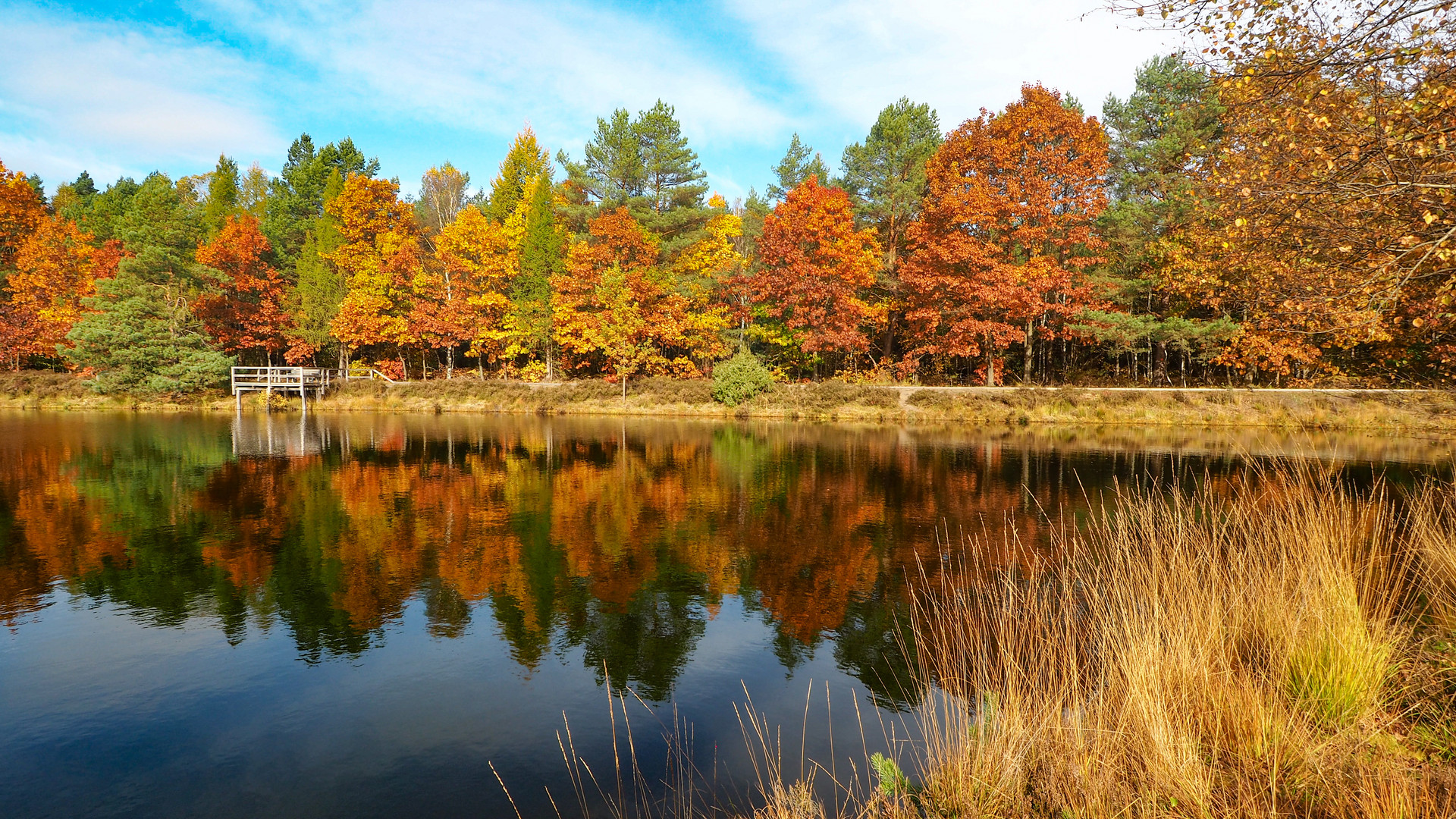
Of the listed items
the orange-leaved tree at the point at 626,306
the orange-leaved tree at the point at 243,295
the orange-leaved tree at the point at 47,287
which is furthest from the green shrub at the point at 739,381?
the orange-leaved tree at the point at 47,287

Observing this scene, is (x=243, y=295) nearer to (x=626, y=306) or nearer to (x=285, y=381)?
(x=285, y=381)

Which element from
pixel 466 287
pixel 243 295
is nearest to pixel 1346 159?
pixel 466 287

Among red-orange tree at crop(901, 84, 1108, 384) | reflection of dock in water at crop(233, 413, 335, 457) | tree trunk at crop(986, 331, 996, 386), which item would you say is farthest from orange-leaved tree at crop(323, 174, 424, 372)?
tree trunk at crop(986, 331, 996, 386)

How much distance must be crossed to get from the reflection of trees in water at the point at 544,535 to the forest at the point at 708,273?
14290mm

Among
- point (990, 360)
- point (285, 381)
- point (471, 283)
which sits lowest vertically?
point (285, 381)

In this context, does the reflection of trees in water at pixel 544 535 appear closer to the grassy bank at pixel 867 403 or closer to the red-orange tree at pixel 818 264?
the grassy bank at pixel 867 403

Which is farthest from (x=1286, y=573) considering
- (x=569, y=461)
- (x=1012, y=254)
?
(x=1012, y=254)

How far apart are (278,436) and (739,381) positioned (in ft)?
63.3

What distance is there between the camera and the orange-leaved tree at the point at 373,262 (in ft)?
144

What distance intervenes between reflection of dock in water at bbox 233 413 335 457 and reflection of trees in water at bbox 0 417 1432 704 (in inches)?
36.8

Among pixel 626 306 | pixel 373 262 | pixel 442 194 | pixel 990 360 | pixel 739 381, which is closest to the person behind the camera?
pixel 739 381

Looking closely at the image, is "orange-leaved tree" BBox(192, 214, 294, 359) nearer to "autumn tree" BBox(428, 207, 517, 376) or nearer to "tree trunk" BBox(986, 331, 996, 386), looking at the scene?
"autumn tree" BBox(428, 207, 517, 376)

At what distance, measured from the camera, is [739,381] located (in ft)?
117

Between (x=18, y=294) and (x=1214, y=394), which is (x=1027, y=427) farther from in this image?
(x=18, y=294)
